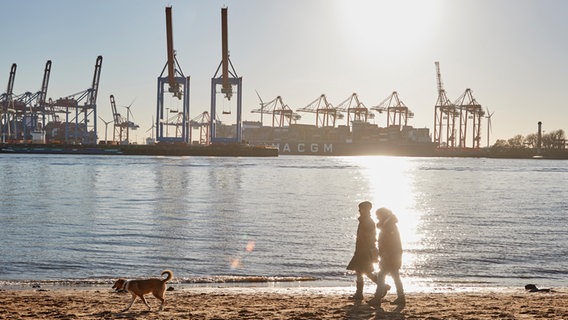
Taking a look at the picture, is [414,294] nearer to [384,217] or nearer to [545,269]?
[384,217]

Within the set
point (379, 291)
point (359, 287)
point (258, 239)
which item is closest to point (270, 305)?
point (359, 287)

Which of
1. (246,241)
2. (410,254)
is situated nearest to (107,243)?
(246,241)

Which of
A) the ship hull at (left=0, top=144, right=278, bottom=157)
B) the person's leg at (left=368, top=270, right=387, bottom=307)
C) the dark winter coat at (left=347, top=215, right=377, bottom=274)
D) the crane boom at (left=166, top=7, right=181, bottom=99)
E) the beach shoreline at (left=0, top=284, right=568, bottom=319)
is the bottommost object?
the beach shoreline at (left=0, top=284, right=568, bottom=319)

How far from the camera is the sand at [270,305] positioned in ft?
32.5

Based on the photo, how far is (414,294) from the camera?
12.7 m

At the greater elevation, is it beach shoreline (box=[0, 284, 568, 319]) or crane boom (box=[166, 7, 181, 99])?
crane boom (box=[166, 7, 181, 99])

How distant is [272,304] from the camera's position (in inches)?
434

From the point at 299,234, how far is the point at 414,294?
1075 centimetres

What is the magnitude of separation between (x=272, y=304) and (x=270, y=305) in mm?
129

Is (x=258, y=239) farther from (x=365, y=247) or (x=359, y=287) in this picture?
(x=365, y=247)

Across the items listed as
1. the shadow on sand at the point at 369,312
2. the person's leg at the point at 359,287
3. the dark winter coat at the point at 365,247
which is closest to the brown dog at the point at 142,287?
the shadow on sand at the point at 369,312

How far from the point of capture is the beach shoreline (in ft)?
32.6

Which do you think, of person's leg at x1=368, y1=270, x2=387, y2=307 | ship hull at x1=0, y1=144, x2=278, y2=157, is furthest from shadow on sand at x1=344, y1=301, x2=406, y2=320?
ship hull at x1=0, y1=144, x2=278, y2=157

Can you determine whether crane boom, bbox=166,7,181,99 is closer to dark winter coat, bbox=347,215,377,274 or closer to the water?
the water
